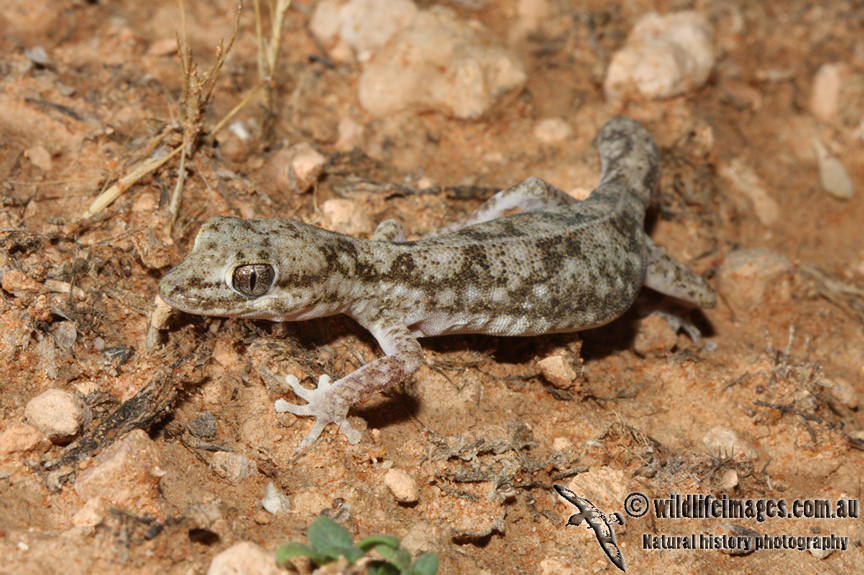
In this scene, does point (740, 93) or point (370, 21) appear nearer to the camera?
→ point (370, 21)

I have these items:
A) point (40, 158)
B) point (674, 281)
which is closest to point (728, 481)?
point (674, 281)

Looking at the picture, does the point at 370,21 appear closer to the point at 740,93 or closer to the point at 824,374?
the point at 740,93

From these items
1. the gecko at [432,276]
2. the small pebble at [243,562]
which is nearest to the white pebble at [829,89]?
the gecko at [432,276]

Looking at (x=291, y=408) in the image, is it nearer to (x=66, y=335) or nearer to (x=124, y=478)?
(x=124, y=478)

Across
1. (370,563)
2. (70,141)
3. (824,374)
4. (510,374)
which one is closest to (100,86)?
(70,141)

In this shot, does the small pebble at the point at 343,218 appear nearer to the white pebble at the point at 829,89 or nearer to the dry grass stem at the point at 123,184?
the dry grass stem at the point at 123,184
